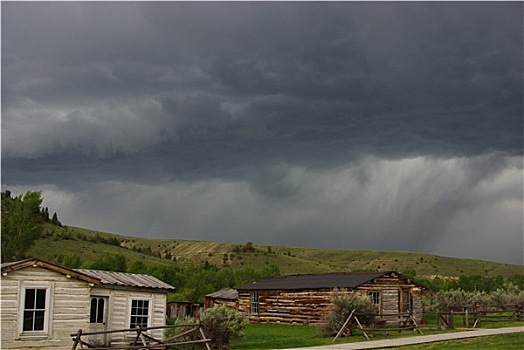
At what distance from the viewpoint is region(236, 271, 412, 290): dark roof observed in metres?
39.0

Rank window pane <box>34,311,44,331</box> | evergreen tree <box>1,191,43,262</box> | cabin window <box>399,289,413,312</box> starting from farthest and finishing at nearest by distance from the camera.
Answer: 1. evergreen tree <box>1,191,43,262</box>
2. cabin window <box>399,289,413,312</box>
3. window pane <box>34,311,44,331</box>

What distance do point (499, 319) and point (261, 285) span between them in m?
15.4

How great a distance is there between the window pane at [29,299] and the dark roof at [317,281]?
19.8m

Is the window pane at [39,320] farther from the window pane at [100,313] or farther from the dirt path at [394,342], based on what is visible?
the dirt path at [394,342]

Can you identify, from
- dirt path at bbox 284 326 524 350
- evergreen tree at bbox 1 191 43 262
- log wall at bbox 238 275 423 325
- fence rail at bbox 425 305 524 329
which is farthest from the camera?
evergreen tree at bbox 1 191 43 262

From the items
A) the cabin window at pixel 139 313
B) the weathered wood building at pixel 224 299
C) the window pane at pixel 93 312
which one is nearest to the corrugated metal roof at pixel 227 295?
the weathered wood building at pixel 224 299

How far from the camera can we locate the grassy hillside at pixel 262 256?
8600 centimetres

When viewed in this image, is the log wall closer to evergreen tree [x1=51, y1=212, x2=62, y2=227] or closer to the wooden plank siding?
the wooden plank siding

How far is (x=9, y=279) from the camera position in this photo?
851 inches

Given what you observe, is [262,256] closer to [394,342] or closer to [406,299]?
[406,299]

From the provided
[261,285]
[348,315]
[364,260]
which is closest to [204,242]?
[364,260]

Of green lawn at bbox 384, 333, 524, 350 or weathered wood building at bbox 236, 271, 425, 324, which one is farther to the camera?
weathered wood building at bbox 236, 271, 425, 324

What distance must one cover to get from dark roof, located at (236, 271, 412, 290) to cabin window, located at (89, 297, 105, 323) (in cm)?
1691

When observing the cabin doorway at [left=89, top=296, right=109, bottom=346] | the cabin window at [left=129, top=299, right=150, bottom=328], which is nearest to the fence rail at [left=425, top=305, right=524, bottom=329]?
the cabin window at [left=129, top=299, right=150, bottom=328]
